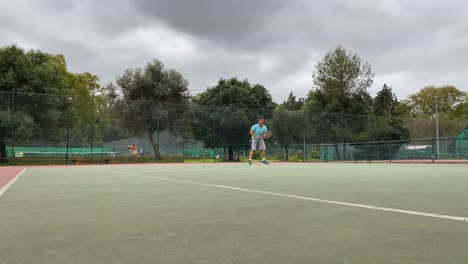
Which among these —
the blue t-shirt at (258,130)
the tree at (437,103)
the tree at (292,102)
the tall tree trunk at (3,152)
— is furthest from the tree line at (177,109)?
the tree at (292,102)

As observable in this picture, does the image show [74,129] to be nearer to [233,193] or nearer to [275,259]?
[233,193]

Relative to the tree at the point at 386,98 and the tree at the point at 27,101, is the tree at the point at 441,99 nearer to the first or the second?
the tree at the point at 386,98

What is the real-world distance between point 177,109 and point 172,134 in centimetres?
150

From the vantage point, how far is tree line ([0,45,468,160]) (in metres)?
18.1

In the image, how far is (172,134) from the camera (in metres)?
22.0

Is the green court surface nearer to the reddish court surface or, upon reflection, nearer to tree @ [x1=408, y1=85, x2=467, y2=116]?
the reddish court surface

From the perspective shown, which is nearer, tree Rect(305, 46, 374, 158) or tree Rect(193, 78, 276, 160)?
tree Rect(193, 78, 276, 160)

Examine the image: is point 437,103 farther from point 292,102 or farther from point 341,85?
point 292,102

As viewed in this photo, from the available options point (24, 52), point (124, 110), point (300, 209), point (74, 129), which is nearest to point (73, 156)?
point (74, 129)

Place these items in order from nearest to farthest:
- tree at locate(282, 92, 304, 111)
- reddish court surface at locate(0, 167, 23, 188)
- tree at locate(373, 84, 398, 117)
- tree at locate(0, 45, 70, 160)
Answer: reddish court surface at locate(0, 167, 23, 188), tree at locate(0, 45, 70, 160), tree at locate(373, 84, 398, 117), tree at locate(282, 92, 304, 111)

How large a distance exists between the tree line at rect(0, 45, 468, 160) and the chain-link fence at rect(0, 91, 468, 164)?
55 millimetres

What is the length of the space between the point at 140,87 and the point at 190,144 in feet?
27.1

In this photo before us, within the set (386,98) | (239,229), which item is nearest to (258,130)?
(239,229)

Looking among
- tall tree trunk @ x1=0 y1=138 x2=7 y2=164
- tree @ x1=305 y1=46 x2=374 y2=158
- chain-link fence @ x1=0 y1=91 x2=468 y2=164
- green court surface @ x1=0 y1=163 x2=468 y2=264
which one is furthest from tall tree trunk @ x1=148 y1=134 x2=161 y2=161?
green court surface @ x1=0 y1=163 x2=468 y2=264
